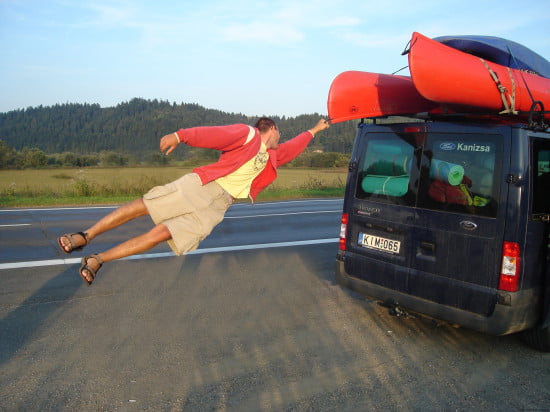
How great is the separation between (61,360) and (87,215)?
1055 centimetres

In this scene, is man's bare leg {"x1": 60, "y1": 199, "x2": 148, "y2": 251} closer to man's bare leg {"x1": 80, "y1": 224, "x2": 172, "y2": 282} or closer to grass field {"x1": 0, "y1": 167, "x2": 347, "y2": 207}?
man's bare leg {"x1": 80, "y1": 224, "x2": 172, "y2": 282}

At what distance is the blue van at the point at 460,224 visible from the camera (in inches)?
151

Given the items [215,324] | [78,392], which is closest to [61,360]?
[78,392]

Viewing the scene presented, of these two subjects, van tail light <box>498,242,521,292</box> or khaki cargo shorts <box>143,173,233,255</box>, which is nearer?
van tail light <box>498,242,521,292</box>

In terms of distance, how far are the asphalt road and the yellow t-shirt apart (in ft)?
4.71

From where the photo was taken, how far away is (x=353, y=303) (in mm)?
5609

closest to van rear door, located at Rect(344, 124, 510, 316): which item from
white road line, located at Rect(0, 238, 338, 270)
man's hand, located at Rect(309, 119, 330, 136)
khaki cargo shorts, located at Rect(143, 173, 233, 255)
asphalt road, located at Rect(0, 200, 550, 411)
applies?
man's hand, located at Rect(309, 119, 330, 136)

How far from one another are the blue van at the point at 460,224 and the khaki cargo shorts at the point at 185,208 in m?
1.69

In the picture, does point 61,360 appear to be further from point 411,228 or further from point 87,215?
point 87,215

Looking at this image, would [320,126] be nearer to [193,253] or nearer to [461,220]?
[461,220]

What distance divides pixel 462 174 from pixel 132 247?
10.5 ft

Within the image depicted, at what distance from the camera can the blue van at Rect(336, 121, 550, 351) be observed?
3846 millimetres

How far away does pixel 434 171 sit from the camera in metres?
4.36

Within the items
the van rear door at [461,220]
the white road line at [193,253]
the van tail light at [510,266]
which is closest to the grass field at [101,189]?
the white road line at [193,253]
